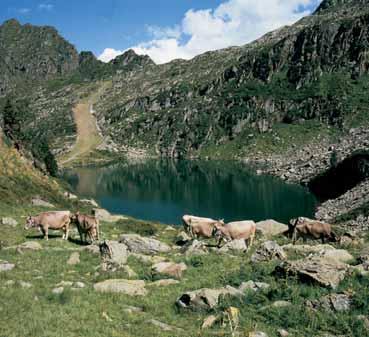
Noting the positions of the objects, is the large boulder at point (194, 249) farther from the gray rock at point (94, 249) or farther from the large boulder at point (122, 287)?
the large boulder at point (122, 287)

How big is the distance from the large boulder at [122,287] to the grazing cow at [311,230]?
15862mm

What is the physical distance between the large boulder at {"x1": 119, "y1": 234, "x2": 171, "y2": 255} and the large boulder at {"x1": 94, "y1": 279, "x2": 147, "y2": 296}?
25.5ft

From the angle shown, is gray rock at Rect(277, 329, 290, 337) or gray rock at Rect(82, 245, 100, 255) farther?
gray rock at Rect(82, 245, 100, 255)

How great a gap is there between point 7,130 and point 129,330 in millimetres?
93461

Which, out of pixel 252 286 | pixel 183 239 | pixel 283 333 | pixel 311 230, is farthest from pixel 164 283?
pixel 311 230

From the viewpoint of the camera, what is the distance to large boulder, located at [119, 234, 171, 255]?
2855cm

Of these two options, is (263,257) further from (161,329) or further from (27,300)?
(27,300)

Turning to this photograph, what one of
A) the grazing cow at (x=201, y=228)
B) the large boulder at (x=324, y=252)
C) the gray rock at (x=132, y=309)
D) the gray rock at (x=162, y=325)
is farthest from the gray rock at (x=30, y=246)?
the large boulder at (x=324, y=252)

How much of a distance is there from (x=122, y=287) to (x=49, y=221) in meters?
15.2

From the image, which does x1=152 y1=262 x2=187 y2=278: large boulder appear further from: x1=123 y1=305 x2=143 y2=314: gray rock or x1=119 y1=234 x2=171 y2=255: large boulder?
x1=119 y1=234 x2=171 y2=255: large boulder

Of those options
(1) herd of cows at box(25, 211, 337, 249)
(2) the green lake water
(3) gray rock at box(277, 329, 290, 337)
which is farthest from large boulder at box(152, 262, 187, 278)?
(2) the green lake water

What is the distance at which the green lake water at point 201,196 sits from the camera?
4510 inches

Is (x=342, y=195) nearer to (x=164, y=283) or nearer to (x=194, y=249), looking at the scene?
(x=194, y=249)

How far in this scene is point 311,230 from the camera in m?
33.2
